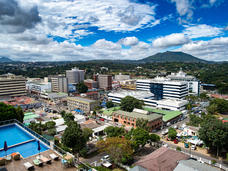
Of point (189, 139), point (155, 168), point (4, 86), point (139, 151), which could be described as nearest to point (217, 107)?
point (189, 139)

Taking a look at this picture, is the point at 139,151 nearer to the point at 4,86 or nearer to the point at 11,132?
the point at 11,132

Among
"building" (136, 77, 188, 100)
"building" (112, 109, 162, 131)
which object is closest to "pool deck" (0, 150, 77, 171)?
"building" (112, 109, 162, 131)

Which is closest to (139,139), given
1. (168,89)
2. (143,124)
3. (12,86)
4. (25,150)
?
(143,124)

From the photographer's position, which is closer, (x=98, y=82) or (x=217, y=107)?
(x=217, y=107)

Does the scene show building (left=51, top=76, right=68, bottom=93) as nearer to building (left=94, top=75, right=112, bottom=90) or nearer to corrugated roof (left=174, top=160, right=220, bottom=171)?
building (left=94, top=75, right=112, bottom=90)

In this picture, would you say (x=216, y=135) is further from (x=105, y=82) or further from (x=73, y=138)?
(x=105, y=82)

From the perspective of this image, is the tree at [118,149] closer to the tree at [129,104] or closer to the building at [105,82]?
the tree at [129,104]
